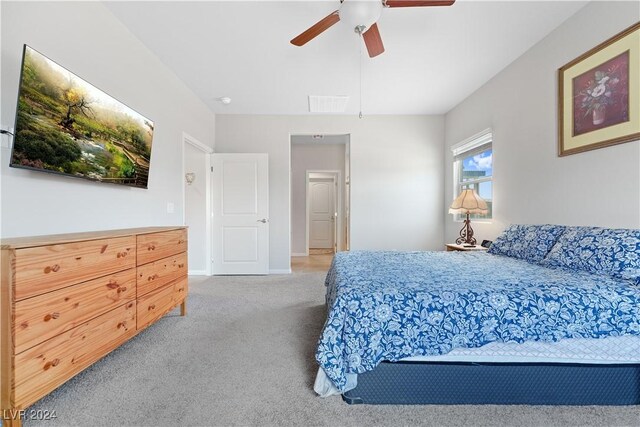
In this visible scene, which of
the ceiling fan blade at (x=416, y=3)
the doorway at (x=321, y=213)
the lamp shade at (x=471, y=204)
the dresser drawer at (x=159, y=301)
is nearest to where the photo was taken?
the ceiling fan blade at (x=416, y=3)

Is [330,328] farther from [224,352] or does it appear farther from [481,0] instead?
[481,0]

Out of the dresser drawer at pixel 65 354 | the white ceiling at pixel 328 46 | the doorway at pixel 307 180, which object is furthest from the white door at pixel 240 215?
the dresser drawer at pixel 65 354

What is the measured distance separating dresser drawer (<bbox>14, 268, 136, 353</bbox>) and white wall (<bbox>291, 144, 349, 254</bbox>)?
16.2 ft

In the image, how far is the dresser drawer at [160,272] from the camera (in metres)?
2.09

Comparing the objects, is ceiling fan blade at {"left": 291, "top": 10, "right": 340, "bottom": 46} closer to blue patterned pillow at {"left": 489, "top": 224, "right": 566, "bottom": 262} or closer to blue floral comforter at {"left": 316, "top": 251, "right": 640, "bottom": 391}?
blue floral comforter at {"left": 316, "top": 251, "right": 640, "bottom": 391}

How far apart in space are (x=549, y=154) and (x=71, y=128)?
3748mm

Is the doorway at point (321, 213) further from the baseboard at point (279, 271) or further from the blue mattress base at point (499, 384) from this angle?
the blue mattress base at point (499, 384)

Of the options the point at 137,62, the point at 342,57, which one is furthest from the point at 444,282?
the point at 137,62

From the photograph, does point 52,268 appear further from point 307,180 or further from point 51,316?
point 307,180

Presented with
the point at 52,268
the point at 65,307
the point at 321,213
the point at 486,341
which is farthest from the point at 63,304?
the point at 321,213

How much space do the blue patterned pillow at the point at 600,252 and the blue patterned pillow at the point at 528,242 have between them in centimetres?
13

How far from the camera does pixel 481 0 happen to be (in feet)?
7.22

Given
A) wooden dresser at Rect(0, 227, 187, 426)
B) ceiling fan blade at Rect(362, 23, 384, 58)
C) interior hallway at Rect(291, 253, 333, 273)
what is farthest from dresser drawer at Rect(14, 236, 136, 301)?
interior hallway at Rect(291, 253, 333, 273)

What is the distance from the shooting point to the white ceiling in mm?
2312
